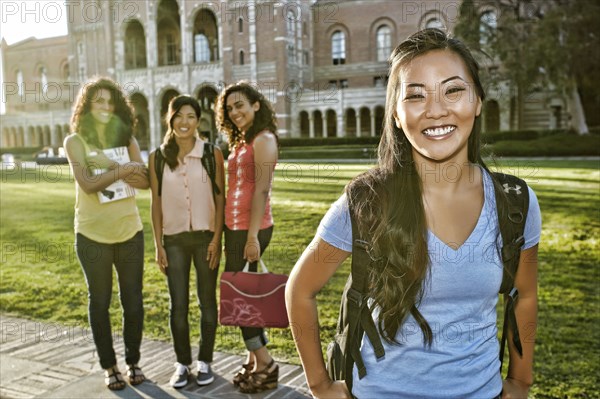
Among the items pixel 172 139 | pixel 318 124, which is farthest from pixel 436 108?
pixel 318 124

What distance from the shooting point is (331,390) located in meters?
1.87

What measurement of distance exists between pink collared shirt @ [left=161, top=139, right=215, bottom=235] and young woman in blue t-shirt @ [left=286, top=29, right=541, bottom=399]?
93.8 inches

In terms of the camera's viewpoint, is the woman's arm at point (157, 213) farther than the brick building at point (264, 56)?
No

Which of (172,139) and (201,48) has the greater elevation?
(201,48)

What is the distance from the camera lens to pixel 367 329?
5.87 ft

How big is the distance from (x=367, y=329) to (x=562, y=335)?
3992 mm

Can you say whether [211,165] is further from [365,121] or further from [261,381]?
[365,121]

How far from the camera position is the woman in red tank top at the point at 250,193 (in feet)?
13.2

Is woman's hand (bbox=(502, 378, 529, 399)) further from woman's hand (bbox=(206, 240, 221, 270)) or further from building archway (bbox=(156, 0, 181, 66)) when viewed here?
building archway (bbox=(156, 0, 181, 66))

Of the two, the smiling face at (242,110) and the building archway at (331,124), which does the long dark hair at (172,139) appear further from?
the building archway at (331,124)

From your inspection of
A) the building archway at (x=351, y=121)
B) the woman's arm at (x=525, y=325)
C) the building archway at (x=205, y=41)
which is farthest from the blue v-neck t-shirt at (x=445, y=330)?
the building archway at (x=205, y=41)

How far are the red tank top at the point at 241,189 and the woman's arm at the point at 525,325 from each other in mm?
2309

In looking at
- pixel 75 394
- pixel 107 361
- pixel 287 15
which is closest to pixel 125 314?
pixel 107 361

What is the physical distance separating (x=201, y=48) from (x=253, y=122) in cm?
4493
